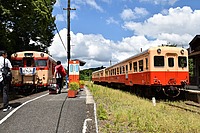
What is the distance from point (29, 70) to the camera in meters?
17.9

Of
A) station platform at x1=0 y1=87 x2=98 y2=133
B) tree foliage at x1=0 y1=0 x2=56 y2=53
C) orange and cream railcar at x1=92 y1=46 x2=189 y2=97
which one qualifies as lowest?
station platform at x1=0 y1=87 x2=98 y2=133

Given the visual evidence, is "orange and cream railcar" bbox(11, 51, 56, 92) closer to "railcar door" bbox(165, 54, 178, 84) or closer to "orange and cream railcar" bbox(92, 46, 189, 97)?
"orange and cream railcar" bbox(92, 46, 189, 97)

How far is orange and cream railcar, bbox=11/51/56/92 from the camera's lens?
17953mm

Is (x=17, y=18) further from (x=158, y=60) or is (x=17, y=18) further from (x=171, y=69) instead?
(x=171, y=69)

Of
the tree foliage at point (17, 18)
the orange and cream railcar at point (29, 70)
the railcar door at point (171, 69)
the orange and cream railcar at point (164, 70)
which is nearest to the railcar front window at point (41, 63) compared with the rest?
the orange and cream railcar at point (29, 70)

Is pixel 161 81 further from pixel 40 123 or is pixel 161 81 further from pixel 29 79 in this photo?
pixel 40 123

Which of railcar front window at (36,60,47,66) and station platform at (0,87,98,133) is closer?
station platform at (0,87,98,133)

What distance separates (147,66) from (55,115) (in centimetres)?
896

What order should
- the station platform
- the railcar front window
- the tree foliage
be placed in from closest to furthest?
the station platform, the tree foliage, the railcar front window

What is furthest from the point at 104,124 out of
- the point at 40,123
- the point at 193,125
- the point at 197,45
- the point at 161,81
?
the point at 197,45

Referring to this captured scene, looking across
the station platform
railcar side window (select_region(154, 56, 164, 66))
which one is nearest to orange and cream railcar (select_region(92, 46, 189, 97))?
railcar side window (select_region(154, 56, 164, 66))

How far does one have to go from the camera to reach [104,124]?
657 centimetres

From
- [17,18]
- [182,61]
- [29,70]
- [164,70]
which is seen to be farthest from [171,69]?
[17,18]

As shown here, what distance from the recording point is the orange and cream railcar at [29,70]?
1795 cm
